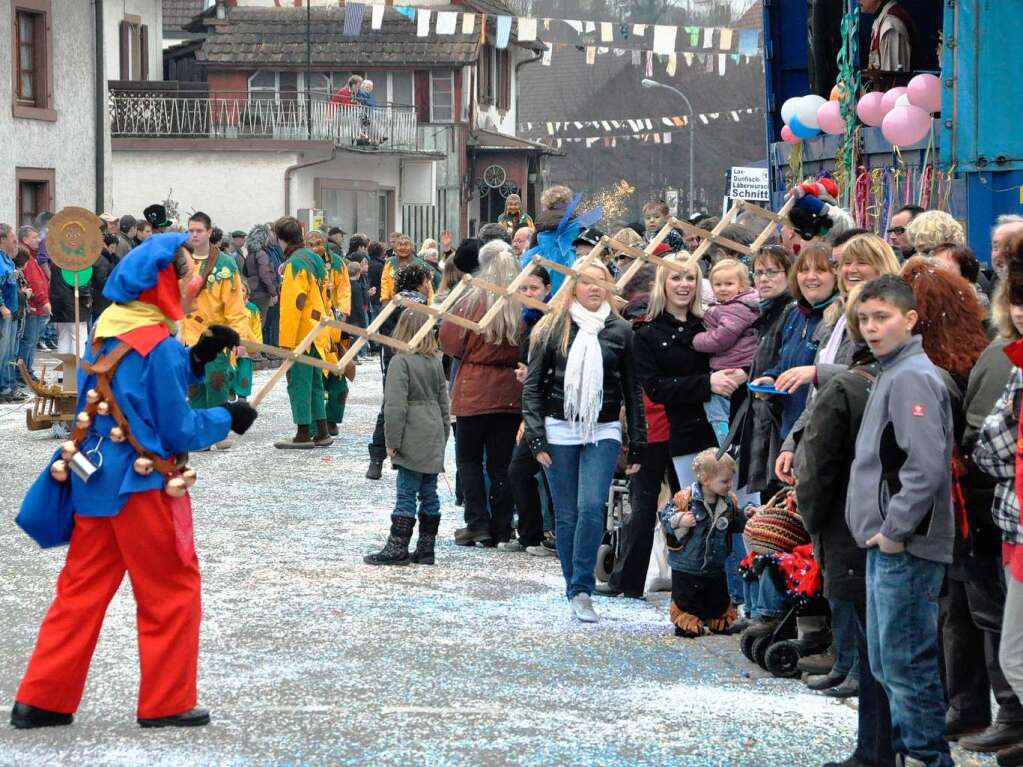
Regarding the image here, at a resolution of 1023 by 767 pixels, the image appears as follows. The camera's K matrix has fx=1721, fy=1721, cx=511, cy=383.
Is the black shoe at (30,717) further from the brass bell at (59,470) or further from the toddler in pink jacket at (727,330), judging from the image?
the toddler in pink jacket at (727,330)

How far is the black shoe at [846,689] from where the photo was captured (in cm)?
664

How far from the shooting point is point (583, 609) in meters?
8.02

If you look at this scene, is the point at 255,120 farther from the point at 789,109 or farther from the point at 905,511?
the point at 905,511

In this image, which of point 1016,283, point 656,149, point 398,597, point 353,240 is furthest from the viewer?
point 656,149

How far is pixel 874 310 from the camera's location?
17.3 ft

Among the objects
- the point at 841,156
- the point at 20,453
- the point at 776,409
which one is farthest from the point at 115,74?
the point at 776,409

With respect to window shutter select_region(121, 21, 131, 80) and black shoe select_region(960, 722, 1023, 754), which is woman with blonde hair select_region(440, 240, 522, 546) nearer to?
black shoe select_region(960, 722, 1023, 754)

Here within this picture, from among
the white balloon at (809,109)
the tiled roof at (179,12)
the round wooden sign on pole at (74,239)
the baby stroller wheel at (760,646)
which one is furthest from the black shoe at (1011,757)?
the tiled roof at (179,12)

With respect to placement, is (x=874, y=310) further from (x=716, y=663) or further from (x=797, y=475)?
(x=716, y=663)

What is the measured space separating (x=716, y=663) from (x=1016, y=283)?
272cm

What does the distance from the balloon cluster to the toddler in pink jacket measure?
1747 mm

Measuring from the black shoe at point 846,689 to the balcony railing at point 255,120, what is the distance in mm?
34932

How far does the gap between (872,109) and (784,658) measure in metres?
4.32

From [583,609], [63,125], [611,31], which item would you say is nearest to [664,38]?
[611,31]
